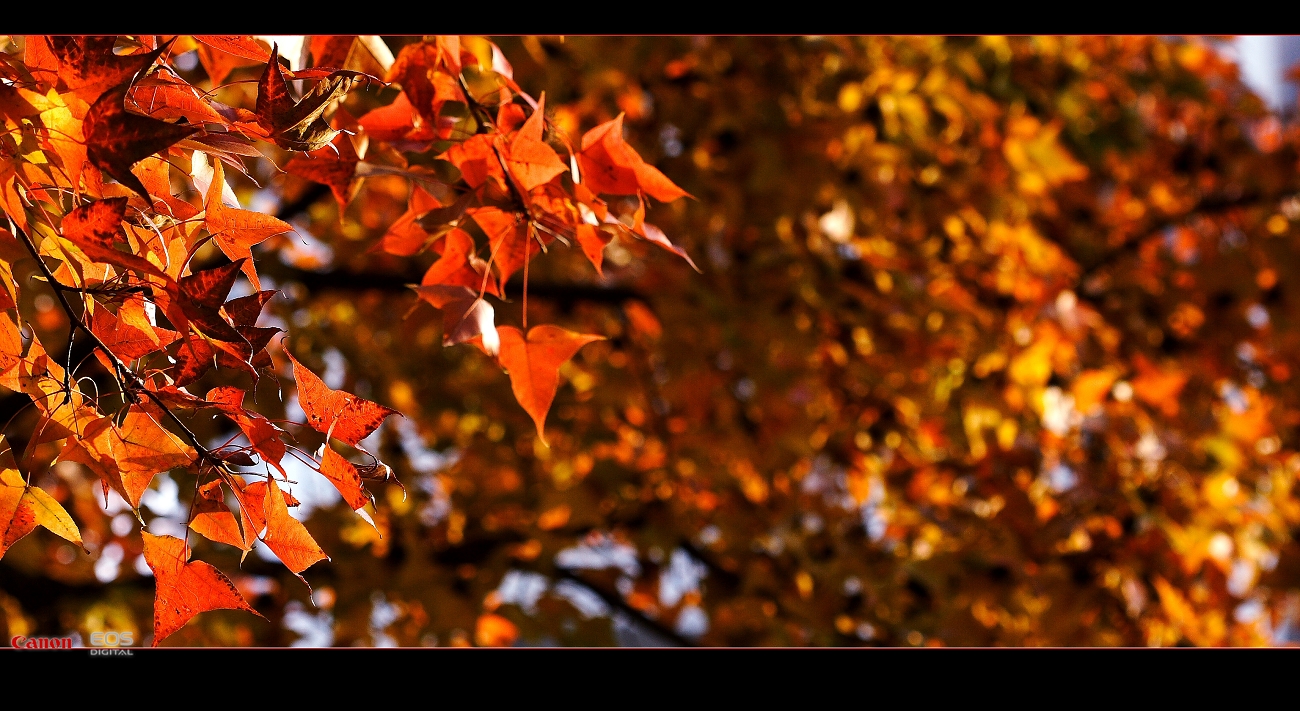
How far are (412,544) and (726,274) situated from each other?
0.72 meters

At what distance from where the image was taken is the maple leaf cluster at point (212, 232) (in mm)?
467

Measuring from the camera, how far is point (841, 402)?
185 centimetres

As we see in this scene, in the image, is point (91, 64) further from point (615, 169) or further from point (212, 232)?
point (615, 169)

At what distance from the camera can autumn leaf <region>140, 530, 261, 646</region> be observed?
0.54 metres

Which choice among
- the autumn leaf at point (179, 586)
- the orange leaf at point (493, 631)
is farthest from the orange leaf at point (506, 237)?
the orange leaf at point (493, 631)

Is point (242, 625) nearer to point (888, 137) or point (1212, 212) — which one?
point (888, 137)

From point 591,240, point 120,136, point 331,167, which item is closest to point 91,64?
point 120,136

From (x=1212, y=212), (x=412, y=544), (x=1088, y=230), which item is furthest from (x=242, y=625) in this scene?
(x=1212, y=212)

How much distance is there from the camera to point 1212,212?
7.22ft

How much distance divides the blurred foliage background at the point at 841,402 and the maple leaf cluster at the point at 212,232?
84 cm

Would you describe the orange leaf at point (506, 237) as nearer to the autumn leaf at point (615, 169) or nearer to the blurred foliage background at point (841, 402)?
the autumn leaf at point (615, 169)

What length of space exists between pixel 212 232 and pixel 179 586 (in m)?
0.20

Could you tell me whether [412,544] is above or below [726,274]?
below

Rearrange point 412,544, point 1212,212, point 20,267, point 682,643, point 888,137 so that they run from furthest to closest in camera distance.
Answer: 1. point 1212,212
2. point 682,643
3. point 888,137
4. point 412,544
5. point 20,267
